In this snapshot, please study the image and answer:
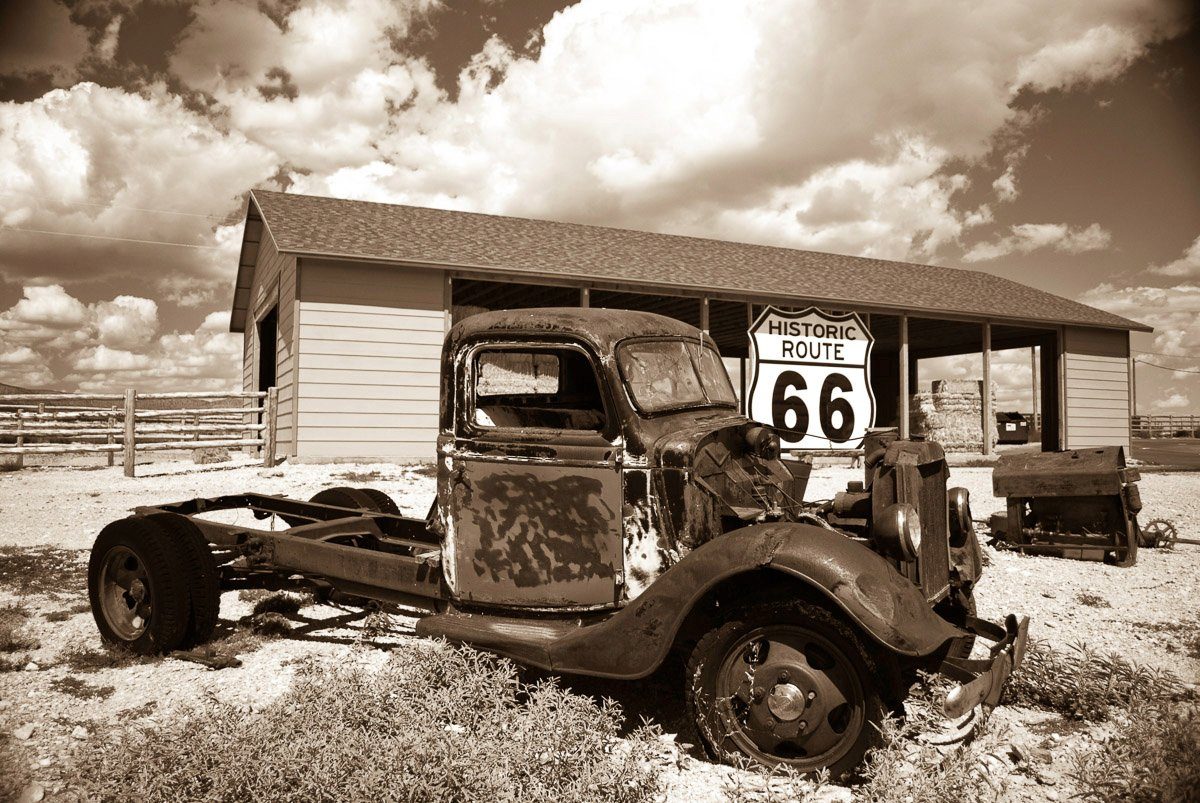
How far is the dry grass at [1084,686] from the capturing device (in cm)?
325

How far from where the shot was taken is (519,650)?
3.18 meters

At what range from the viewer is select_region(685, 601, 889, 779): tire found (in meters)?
2.66

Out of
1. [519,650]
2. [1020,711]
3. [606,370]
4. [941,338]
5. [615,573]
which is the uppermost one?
[941,338]

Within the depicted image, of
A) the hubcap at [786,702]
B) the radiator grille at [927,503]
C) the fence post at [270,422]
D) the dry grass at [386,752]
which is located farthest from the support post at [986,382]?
the dry grass at [386,752]

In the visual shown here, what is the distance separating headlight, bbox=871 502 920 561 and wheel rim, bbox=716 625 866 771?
59cm

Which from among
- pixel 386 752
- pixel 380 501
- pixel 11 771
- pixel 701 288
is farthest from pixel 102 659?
pixel 701 288

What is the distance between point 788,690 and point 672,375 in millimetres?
1578

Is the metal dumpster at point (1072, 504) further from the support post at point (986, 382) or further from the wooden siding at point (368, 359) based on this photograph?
the support post at point (986, 382)

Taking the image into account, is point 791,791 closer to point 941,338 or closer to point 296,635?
point 296,635

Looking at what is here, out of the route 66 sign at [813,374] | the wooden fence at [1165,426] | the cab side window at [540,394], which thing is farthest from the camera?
the wooden fence at [1165,426]

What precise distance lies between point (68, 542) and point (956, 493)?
7.51 meters

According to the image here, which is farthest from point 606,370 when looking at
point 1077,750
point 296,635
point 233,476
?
point 233,476

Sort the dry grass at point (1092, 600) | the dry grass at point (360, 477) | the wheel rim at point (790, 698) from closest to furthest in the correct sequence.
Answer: the wheel rim at point (790, 698)
the dry grass at point (1092, 600)
the dry grass at point (360, 477)

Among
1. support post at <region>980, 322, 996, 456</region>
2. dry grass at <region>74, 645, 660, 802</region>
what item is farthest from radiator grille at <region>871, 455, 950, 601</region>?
support post at <region>980, 322, 996, 456</region>
